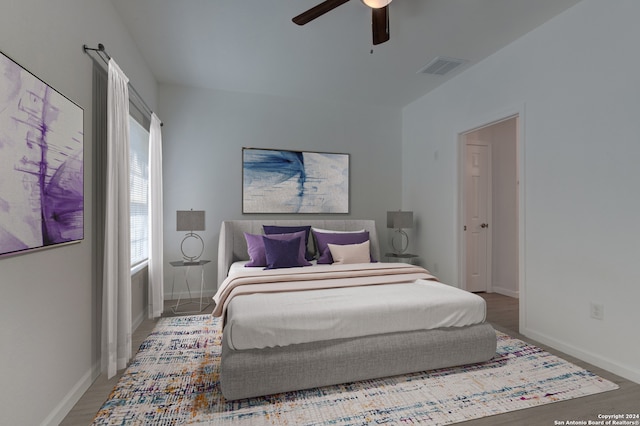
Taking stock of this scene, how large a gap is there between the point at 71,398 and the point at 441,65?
4.23 m

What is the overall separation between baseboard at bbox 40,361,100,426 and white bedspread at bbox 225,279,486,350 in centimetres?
92

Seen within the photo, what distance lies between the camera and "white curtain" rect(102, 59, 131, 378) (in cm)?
221

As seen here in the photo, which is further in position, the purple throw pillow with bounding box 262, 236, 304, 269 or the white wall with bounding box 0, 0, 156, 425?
the purple throw pillow with bounding box 262, 236, 304, 269

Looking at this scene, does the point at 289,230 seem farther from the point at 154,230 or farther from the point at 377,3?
the point at 377,3

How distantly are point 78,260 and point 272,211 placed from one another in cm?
273

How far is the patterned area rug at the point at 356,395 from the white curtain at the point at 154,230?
39.2 inches

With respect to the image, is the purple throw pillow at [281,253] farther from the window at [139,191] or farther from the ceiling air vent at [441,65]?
the ceiling air vent at [441,65]

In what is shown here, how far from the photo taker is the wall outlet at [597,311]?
2463 millimetres

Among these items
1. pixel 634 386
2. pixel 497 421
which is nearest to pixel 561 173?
pixel 634 386

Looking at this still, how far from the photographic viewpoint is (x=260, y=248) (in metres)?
3.79

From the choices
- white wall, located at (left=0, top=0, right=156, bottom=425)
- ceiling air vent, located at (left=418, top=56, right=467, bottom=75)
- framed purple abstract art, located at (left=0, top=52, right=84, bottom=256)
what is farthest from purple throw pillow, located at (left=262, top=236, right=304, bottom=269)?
ceiling air vent, located at (left=418, top=56, right=467, bottom=75)

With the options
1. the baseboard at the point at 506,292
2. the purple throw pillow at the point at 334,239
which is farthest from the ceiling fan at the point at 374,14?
the baseboard at the point at 506,292

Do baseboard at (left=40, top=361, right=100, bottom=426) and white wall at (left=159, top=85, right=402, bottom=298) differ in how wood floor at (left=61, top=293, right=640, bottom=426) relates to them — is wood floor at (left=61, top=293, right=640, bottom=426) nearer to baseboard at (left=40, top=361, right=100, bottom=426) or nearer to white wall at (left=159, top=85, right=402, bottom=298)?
baseboard at (left=40, top=361, right=100, bottom=426)

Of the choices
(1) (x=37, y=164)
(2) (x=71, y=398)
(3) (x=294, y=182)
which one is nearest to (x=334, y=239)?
(3) (x=294, y=182)
